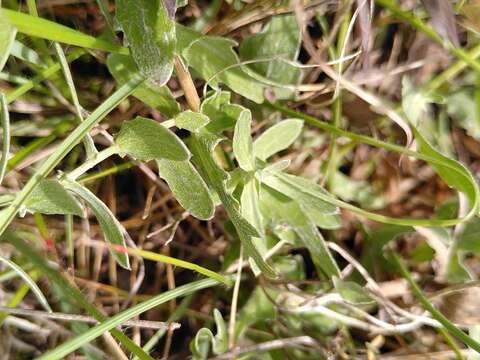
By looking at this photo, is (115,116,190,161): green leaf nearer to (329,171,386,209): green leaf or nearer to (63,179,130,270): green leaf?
(63,179,130,270): green leaf

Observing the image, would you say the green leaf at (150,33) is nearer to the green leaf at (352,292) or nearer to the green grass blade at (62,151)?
the green grass blade at (62,151)

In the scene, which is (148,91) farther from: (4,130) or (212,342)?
(212,342)

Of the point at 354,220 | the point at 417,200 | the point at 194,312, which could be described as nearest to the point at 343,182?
the point at 354,220

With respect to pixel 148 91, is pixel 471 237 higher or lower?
lower

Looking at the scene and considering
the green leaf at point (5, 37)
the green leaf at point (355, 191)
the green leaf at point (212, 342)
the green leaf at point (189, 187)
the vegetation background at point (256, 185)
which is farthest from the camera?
the green leaf at point (355, 191)

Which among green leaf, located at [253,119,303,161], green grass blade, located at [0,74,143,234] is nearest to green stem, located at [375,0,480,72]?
green leaf, located at [253,119,303,161]

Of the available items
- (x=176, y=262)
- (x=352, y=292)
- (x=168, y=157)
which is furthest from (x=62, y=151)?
(x=352, y=292)

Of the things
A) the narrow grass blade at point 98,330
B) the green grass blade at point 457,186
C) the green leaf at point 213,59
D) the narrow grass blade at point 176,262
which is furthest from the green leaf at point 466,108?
the narrow grass blade at point 98,330
